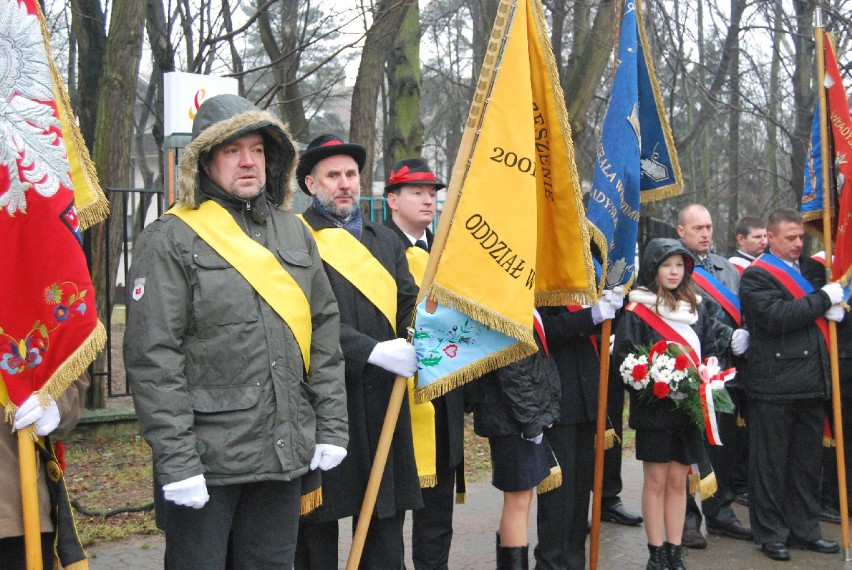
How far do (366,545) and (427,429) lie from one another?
27.7 inches

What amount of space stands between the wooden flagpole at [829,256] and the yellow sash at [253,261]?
4116mm

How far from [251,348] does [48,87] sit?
4.09 ft

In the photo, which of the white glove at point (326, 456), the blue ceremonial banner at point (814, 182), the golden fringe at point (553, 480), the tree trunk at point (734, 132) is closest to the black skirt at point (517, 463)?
the golden fringe at point (553, 480)

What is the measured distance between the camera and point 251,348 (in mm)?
3465

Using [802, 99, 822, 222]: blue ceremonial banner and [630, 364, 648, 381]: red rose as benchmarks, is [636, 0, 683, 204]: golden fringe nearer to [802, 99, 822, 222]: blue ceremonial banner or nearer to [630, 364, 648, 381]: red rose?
[630, 364, 648, 381]: red rose

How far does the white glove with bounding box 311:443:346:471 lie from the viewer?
3.68 meters

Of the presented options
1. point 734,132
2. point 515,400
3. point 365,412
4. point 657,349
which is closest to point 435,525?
point 515,400

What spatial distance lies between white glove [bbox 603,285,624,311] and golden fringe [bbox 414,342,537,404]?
123 cm

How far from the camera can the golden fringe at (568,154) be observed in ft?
14.5

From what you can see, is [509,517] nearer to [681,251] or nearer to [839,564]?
[681,251]

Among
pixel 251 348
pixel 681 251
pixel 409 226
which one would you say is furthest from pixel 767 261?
pixel 251 348

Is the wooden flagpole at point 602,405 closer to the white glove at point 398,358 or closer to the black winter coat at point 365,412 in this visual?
the black winter coat at point 365,412

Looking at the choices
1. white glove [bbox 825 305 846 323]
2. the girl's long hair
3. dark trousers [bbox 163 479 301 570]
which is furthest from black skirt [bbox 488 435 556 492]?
white glove [bbox 825 305 846 323]

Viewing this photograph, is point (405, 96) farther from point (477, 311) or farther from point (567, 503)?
point (477, 311)
